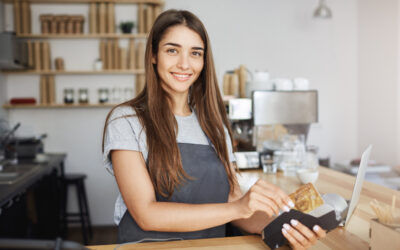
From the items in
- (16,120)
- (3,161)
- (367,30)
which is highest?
(367,30)

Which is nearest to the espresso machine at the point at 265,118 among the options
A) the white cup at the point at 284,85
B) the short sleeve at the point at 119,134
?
the white cup at the point at 284,85

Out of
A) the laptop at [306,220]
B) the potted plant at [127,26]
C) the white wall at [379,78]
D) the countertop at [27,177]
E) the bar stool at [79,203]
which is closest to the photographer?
the laptop at [306,220]

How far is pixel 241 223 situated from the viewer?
145cm

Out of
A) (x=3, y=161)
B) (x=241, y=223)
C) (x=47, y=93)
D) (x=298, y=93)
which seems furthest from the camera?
(x=47, y=93)

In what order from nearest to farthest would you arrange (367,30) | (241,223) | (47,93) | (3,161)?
(241,223) < (3,161) < (47,93) < (367,30)

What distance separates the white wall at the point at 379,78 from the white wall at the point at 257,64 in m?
0.17

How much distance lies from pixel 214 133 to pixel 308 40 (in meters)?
3.73

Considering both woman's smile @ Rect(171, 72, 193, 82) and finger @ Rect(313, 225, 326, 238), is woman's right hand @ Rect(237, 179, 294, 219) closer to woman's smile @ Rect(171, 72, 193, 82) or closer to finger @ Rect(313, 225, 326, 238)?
finger @ Rect(313, 225, 326, 238)

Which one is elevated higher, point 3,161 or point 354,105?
point 354,105

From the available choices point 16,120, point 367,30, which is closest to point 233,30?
point 367,30

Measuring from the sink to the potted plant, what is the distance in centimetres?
192

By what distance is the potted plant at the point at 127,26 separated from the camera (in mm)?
4281

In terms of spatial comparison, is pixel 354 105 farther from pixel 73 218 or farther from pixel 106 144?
pixel 106 144

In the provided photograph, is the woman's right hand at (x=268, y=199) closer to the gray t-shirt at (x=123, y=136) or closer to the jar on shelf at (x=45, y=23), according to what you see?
the gray t-shirt at (x=123, y=136)
